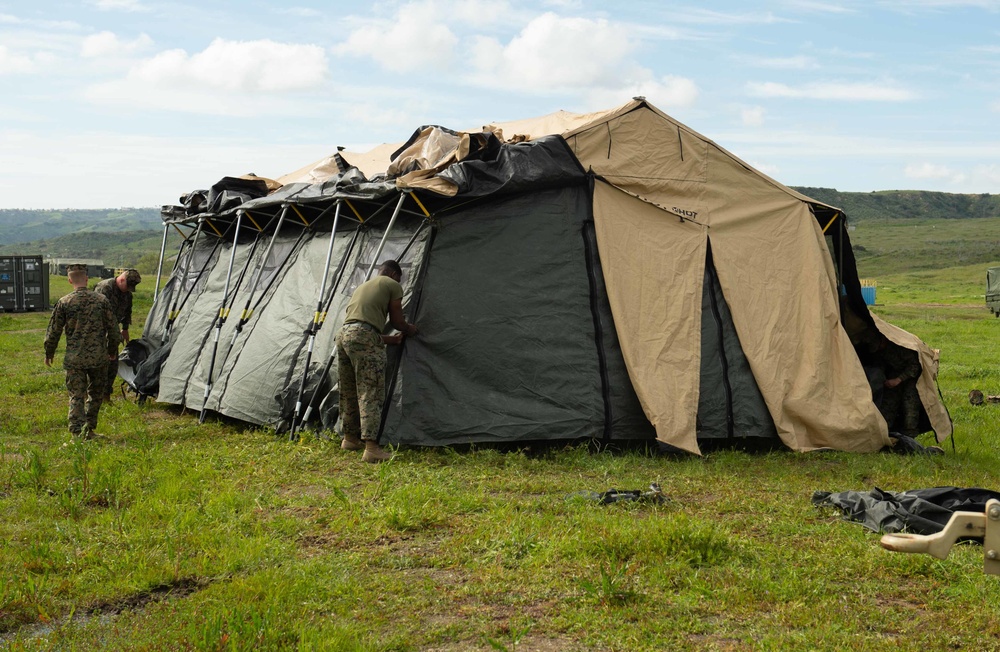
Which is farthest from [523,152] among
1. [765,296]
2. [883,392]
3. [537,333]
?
[883,392]

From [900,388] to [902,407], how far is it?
211mm

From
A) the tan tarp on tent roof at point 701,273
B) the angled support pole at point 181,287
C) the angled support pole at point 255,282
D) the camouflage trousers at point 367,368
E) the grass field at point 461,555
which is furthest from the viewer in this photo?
the angled support pole at point 181,287

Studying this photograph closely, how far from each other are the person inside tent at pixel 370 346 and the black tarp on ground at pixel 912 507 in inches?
155

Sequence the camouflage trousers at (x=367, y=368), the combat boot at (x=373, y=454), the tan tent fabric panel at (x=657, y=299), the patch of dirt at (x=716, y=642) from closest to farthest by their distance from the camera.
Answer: the patch of dirt at (x=716, y=642), the combat boot at (x=373, y=454), the camouflage trousers at (x=367, y=368), the tan tent fabric panel at (x=657, y=299)

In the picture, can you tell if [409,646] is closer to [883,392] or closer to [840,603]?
[840,603]

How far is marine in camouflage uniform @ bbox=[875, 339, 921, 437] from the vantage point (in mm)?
10383

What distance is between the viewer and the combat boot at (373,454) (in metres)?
8.56

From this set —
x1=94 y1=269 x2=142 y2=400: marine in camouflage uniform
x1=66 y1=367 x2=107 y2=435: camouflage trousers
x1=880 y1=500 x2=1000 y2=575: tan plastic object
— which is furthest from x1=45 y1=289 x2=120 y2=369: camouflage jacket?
x1=880 y1=500 x2=1000 y2=575: tan plastic object

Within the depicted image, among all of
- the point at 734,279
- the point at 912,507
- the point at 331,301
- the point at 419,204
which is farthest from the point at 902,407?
the point at 331,301

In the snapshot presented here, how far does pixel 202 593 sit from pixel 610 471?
3995 mm

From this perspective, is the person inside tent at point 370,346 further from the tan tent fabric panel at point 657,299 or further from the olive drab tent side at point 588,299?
the tan tent fabric panel at point 657,299

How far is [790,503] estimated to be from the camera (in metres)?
7.43

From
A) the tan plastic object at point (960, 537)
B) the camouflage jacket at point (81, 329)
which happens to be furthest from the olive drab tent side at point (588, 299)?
the tan plastic object at point (960, 537)

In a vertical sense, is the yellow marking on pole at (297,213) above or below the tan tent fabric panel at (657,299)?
above
